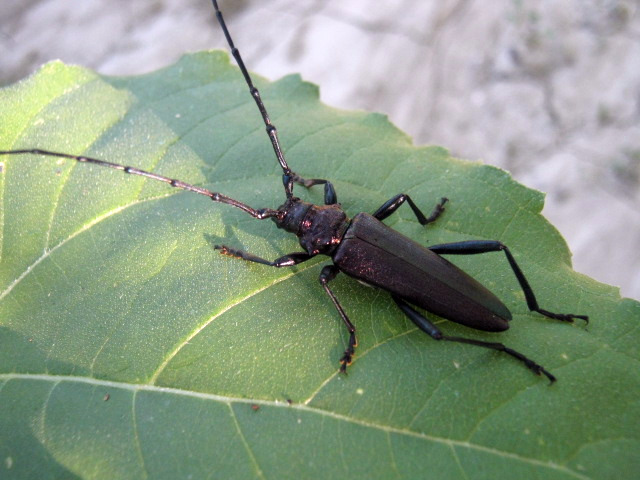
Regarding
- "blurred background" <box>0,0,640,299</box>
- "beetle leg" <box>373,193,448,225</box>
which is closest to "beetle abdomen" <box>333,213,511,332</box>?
"beetle leg" <box>373,193,448,225</box>

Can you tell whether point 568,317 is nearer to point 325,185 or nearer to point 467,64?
point 325,185

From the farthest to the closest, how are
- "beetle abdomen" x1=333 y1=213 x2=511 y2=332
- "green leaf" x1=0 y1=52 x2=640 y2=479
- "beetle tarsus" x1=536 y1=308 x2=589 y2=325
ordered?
1. "beetle abdomen" x1=333 y1=213 x2=511 y2=332
2. "beetle tarsus" x1=536 y1=308 x2=589 y2=325
3. "green leaf" x1=0 y1=52 x2=640 y2=479

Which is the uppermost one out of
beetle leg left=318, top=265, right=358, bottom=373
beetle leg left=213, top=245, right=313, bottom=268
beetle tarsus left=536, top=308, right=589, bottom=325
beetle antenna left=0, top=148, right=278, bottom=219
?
beetle antenna left=0, top=148, right=278, bottom=219

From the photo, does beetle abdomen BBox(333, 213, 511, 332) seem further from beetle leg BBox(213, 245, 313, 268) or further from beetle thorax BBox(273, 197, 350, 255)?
beetle leg BBox(213, 245, 313, 268)

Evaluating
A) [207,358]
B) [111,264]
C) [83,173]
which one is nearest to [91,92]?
[83,173]

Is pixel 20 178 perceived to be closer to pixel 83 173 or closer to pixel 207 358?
pixel 83 173

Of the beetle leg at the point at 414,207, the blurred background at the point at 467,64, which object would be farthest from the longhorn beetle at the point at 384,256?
the blurred background at the point at 467,64
